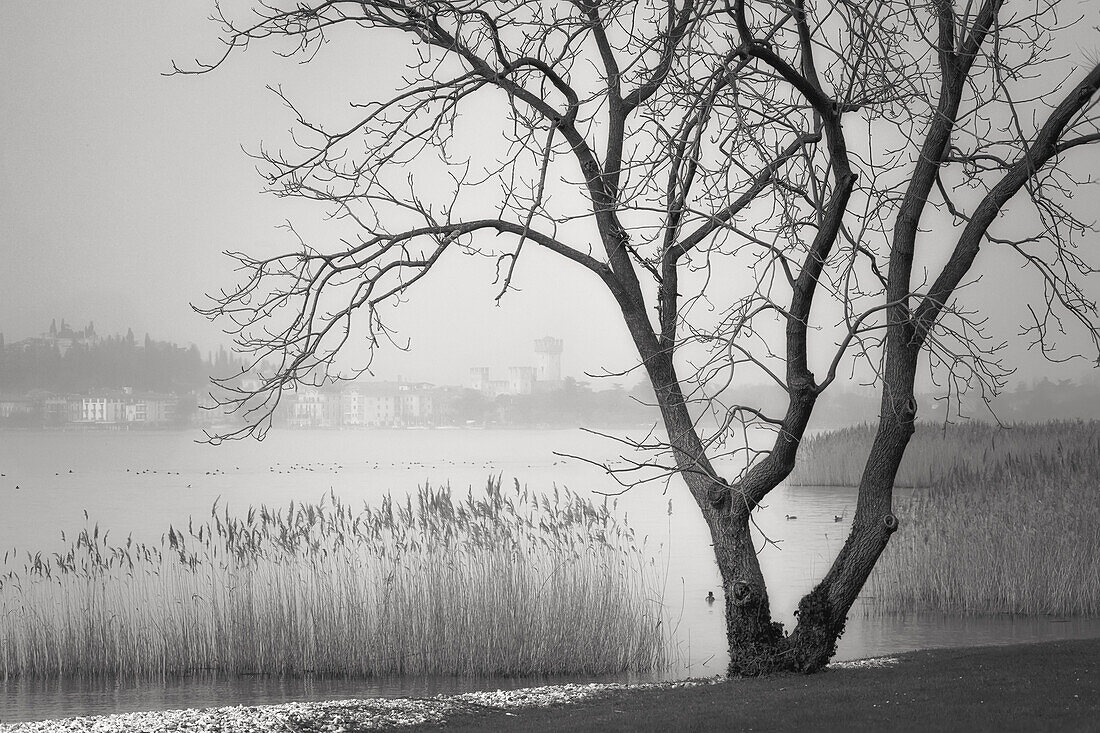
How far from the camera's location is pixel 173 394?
1667 inches

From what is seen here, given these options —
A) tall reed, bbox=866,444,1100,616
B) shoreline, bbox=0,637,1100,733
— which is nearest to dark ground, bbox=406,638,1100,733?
shoreline, bbox=0,637,1100,733

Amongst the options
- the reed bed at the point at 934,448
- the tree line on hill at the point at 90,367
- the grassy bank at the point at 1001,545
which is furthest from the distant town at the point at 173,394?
the grassy bank at the point at 1001,545

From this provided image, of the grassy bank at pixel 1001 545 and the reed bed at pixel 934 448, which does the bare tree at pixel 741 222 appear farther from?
the reed bed at pixel 934 448

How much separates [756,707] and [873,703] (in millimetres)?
621

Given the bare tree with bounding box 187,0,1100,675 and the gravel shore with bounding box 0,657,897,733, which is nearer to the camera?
the gravel shore with bounding box 0,657,897,733

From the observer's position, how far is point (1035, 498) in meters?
10.7

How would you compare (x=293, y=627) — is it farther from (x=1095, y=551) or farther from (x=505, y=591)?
(x=1095, y=551)

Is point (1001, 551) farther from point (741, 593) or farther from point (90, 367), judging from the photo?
point (90, 367)

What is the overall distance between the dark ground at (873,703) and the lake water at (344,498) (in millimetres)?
2704

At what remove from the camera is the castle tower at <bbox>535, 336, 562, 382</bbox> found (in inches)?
1179

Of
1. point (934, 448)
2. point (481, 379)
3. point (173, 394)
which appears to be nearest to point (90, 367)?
point (173, 394)

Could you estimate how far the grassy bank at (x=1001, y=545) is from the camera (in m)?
10.2

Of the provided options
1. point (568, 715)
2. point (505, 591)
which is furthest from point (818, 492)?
point (568, 715)

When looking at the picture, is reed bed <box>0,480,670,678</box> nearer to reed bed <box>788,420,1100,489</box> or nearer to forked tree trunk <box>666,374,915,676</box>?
forked tree trunk <box>666,374,915,676</box>
